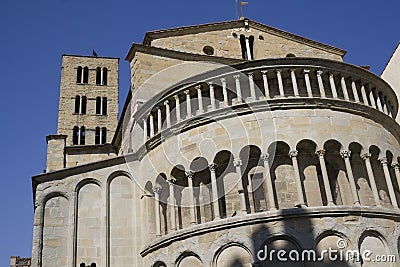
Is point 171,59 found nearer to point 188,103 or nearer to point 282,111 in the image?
point 188,103

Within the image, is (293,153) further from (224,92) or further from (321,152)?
(224,92)

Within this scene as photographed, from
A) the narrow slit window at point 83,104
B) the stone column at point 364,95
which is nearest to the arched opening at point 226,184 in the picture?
the stone column at point 364,95

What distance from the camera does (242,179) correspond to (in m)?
12.4

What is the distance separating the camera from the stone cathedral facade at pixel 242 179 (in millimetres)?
11531

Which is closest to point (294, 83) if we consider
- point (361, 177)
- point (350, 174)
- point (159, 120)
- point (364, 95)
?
point (364, 95)

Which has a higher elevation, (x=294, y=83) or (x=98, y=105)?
(x=98, y=105)

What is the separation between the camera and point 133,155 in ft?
49.3

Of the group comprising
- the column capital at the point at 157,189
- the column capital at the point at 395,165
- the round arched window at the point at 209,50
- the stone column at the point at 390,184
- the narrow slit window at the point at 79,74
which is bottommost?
the stone column at the point at 390,184

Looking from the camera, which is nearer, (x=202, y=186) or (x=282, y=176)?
(x=282, y=176)

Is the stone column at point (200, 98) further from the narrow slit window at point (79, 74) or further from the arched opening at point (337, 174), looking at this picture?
the narrow slit window at point (79, 74)

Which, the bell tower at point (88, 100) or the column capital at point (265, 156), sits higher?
the bell tower at point (88, 100)

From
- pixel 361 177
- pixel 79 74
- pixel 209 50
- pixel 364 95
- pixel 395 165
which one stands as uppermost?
pixel 79 74

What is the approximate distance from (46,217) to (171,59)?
7.72m

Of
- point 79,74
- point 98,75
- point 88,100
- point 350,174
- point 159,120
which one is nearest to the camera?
point 350,174
